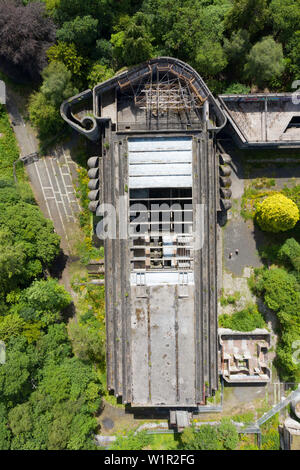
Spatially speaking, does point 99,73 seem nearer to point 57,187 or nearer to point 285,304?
point 57,187

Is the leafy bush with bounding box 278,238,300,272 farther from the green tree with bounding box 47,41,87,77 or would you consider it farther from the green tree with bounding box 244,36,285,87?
the green tree with bounding box 47,41,87,77

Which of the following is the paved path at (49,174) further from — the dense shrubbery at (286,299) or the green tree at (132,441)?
the green tree at (132,441)

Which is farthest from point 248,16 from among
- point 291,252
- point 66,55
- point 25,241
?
point 25,241

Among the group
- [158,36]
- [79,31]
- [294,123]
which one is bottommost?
[294,123]

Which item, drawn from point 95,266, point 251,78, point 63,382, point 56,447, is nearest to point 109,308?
point 95,266

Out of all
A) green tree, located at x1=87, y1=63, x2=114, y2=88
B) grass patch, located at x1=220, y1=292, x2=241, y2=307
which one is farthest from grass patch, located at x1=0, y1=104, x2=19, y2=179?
grass patch, located at x1=220, y1=292, x2=241, y2=307

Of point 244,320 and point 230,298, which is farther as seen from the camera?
point 230,298

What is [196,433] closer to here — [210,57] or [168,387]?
[168,387]
